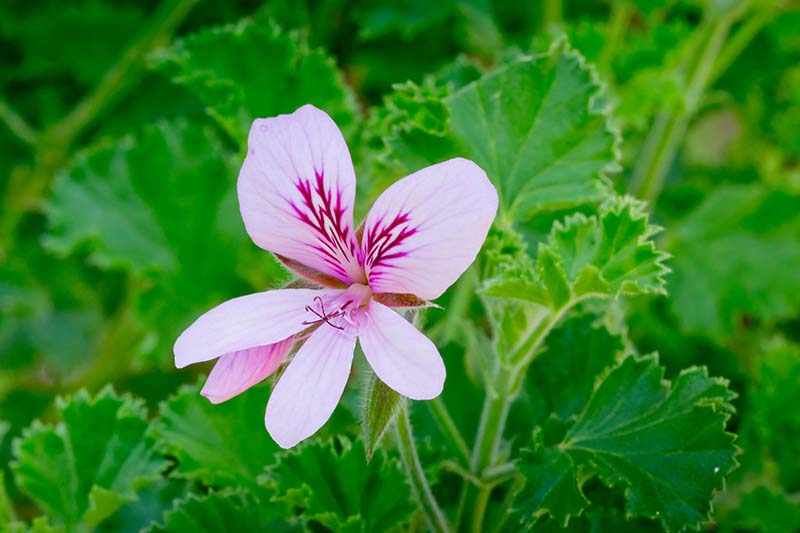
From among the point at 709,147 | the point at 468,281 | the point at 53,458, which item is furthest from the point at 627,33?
the point at 53,458

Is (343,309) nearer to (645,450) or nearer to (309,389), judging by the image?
(309,389)

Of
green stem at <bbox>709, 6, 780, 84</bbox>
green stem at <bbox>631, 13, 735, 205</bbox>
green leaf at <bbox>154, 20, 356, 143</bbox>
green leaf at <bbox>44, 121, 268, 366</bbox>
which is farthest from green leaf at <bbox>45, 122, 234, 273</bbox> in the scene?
green stem at <bbox>709, 6, 780, 84</bbox>

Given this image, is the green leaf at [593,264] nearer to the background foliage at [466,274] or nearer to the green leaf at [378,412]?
the background foliage at [466,274]

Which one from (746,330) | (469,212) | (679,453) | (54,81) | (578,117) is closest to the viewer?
(469,212)

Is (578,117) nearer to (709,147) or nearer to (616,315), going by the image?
(616,315)

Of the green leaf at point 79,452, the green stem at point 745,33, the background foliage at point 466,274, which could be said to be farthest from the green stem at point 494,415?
the green stem at point 745,33
